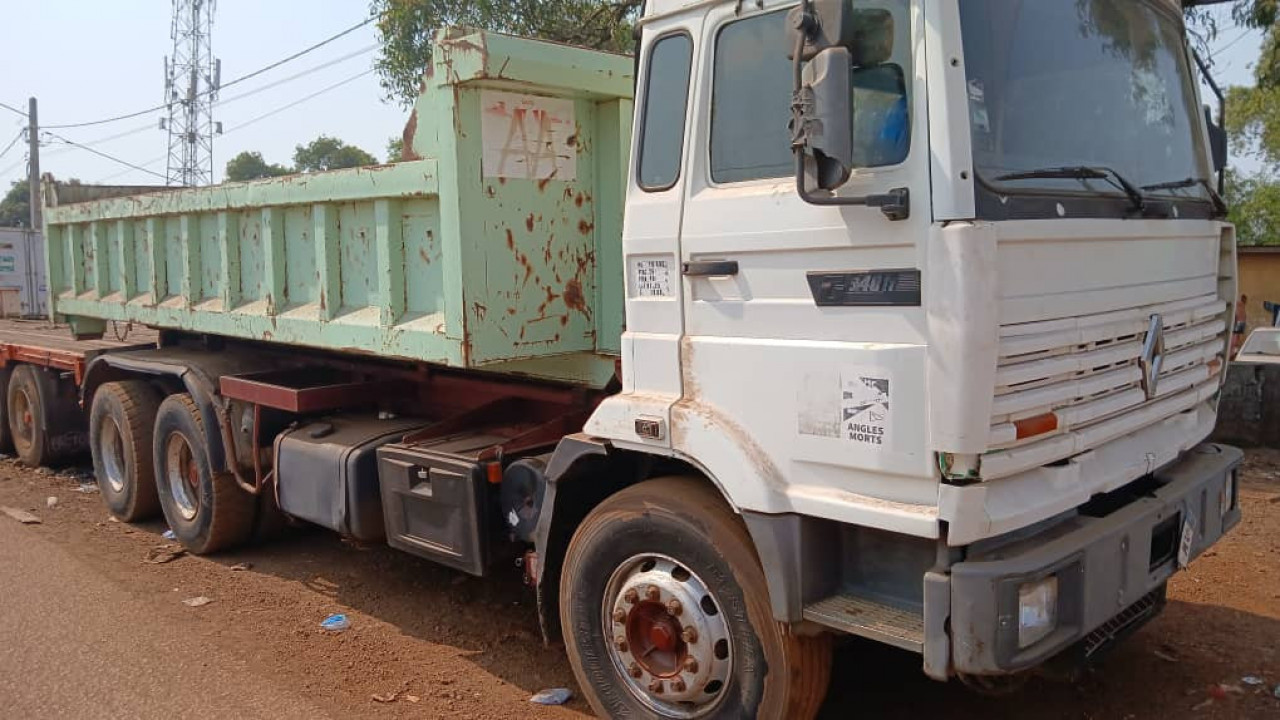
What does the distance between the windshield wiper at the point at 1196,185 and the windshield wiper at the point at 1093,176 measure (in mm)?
166

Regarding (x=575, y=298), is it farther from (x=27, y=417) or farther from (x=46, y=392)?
(x=27, y=417)

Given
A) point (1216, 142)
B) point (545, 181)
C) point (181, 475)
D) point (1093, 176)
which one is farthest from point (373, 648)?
point (1216, 142)

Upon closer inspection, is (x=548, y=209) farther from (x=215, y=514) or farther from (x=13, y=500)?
(x=13, y=500)

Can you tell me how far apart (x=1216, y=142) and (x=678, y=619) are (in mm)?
2858

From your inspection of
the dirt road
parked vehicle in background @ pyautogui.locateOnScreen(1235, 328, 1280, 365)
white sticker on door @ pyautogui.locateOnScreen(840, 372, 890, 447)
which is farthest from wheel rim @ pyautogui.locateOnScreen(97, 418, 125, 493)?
parked vehicle in background @ pyautogui.locateOnScreen(1235, 328, 1280, 365)

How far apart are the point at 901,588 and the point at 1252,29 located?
9.04m

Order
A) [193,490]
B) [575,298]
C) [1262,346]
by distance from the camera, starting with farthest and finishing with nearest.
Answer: [1262,346] → [193,490] → [575,298]

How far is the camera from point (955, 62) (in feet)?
9.09

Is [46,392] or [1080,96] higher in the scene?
[1080,96]

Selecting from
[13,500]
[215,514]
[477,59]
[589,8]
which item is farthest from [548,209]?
[589,8]

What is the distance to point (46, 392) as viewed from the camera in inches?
333

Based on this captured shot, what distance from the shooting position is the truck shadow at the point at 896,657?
395 centimetres

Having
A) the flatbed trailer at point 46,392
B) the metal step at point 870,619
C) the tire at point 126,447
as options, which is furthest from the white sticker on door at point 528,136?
the flatbed trailer at point 46,392

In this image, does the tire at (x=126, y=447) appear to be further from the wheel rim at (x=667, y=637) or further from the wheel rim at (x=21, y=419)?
the wheel rim at (x=667, y=637)
